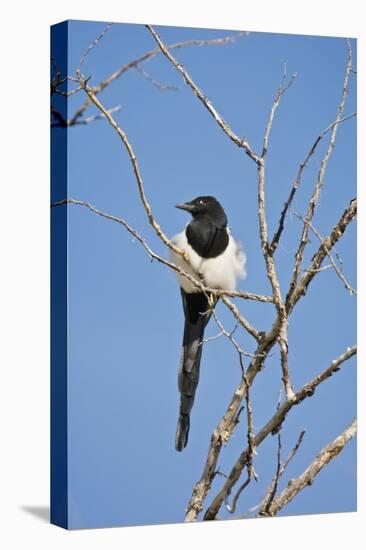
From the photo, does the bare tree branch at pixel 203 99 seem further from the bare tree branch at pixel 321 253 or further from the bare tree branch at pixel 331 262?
the bare tree branch at pixel 321 253

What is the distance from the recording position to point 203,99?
15.5 feet

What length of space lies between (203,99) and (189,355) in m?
1.02

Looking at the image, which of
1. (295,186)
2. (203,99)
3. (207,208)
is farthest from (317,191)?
(203,99)

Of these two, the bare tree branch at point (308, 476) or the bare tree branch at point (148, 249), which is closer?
the bare tree branch at point (308, 476)

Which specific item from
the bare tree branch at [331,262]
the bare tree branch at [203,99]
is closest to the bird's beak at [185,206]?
the bare tree branch at [203,99]

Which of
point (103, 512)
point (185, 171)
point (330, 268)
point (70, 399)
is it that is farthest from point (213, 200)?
point (103, 512)

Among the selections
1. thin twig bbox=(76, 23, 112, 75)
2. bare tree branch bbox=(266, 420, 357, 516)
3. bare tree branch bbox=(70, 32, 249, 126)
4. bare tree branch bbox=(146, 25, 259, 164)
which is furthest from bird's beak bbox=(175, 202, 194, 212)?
bare tree branch bbox=(266, 420, 357, 516)

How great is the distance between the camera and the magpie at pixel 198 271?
487 cm

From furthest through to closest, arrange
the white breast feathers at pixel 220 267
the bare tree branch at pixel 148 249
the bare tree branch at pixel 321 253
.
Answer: the white breast feathers at pixel 220 267 → the bare tree branch at pixel 321 253 → the bare tree branch at pixel 148 249

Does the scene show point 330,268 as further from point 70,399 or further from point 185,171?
point 70,399

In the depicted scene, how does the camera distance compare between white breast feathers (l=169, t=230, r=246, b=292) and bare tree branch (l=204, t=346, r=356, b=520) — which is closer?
bare tree branch (l=204, t=346, r=356, b=520)

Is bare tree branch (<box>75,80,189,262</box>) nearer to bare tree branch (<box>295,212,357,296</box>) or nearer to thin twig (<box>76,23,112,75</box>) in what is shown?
thin twig (<box>76,23,112,75</box>)

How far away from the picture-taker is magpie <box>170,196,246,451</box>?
16.0ft

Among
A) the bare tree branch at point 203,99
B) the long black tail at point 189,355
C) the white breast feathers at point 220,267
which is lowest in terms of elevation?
the long black tail at point 189,355
